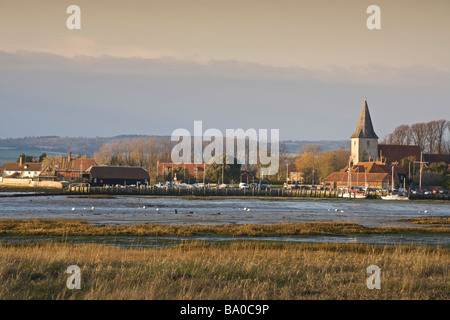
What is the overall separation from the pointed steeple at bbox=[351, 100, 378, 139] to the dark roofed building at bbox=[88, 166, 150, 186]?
217 feet

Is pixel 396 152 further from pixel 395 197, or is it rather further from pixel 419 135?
pixel 395 197

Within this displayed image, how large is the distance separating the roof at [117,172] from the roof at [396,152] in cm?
6905

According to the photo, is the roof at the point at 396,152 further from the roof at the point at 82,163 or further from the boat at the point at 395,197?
the roof at the point at 82,163

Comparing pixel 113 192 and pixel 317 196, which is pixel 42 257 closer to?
pixel 113 192

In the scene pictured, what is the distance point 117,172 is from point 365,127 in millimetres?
74281

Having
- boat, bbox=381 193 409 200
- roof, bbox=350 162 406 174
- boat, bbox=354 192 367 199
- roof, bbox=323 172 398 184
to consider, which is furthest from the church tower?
boat, bbox=381 193 409 200

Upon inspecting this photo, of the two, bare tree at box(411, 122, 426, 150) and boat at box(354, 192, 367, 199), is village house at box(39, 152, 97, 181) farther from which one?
bare tree at box(411, 122, 426, 150)

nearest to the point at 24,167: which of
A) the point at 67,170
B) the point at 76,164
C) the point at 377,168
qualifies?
the point at 76,164

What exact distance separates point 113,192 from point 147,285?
331ft

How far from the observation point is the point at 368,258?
21391 mm

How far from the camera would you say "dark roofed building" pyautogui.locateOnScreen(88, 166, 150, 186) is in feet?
419
